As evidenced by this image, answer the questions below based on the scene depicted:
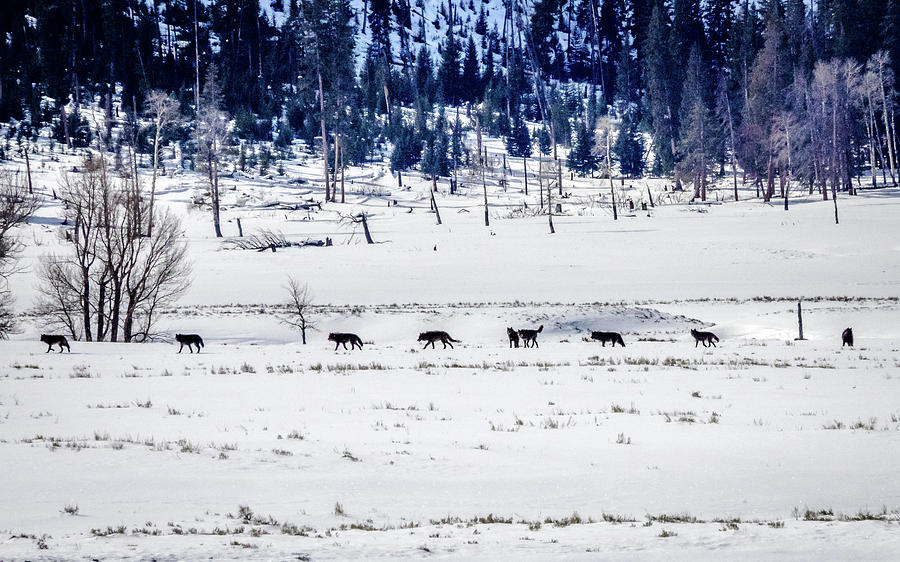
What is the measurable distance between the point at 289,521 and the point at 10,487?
10.4 feet

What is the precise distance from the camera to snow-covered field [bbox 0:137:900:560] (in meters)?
5.99

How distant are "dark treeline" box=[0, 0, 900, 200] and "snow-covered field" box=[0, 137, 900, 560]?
41.8 metres

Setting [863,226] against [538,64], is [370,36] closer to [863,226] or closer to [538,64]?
[538,64]

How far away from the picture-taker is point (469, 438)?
1048 centimetres

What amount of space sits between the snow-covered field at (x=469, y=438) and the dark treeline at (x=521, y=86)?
41.8m

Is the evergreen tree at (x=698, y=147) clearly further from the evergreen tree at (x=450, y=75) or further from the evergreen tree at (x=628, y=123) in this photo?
the evergreen tree at (x=450, y=75)

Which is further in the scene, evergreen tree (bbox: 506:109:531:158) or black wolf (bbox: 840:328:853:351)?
evergreen tree (bbox: 506:109:531:158)

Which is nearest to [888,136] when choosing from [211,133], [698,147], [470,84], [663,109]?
[698,147]

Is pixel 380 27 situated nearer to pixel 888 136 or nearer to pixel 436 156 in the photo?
pixel 436 156

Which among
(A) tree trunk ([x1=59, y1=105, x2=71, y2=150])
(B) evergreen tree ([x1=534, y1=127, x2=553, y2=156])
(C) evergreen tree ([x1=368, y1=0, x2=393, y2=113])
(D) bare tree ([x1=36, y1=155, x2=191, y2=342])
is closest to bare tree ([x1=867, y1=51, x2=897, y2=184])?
(B) evergreen tree ([x1=534, y1=127, x2=553, y2=156])

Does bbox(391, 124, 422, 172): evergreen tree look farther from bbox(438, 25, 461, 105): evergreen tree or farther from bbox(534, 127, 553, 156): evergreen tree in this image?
bbox(438, 25, 461, 105): evergreen tree

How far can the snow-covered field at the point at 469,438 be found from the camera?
599 centimetres

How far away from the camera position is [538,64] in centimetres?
15125

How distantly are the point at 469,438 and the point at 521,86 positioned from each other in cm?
12581
